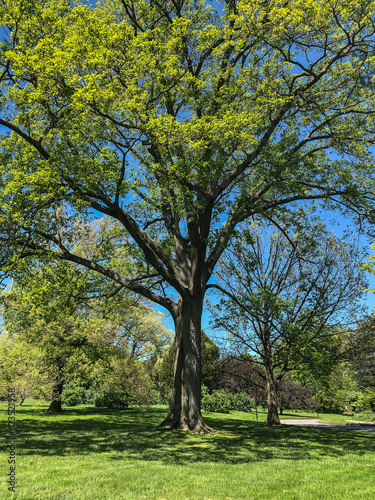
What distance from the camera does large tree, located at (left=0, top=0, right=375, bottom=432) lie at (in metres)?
9.19

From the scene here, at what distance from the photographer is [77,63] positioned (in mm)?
9391

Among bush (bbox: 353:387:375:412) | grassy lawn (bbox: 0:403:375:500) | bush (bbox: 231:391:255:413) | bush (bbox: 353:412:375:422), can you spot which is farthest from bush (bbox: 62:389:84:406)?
bush (bbox: 353:387:375:412)

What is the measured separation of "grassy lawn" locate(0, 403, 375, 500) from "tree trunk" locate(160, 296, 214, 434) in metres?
1.51

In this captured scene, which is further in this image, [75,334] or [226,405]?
[226,405]

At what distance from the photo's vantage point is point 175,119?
10.0 metres

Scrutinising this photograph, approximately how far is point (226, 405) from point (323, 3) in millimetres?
24560

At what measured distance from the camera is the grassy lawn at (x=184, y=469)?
442 centimetres

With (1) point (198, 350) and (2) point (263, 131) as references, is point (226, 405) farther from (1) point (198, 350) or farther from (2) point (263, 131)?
(2) point (263, 131)

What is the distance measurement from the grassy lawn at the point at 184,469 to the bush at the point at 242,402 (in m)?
21.8

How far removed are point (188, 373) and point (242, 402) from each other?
21.8 meters

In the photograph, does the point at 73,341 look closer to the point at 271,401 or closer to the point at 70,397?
the point at 271,401

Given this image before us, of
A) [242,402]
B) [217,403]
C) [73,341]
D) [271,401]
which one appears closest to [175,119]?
[73,341]

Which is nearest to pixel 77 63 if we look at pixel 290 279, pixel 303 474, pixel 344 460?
pixel 303 474

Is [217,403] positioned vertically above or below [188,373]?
below
